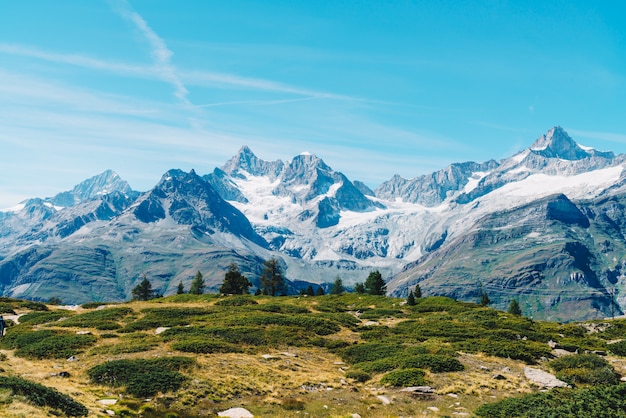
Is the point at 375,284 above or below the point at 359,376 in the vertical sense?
below

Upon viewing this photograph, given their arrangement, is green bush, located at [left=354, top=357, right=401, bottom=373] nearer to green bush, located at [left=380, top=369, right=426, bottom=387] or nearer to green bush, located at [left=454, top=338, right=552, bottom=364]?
green bush, located at [left=380, top=369, right=426, bottom=387]

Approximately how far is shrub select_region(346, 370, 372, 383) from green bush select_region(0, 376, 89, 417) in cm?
1725

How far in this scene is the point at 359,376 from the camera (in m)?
33.0

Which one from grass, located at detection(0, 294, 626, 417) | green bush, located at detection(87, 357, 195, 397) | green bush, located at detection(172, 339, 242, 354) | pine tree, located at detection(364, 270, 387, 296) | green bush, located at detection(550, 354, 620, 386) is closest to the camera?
grass, located at detection(0, 294, 626, 417)

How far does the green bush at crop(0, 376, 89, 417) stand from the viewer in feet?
70.0

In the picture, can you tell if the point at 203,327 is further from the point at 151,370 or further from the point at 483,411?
the point at 483,411

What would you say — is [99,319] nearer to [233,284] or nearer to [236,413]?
[236,413]

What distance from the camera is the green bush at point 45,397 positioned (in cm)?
2133

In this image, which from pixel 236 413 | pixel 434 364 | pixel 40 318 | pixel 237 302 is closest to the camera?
pixel 236 413

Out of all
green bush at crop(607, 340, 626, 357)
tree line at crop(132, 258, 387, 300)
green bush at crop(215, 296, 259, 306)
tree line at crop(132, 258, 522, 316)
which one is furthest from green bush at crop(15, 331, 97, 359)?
tree line at crop(132, 258, 387, 300)

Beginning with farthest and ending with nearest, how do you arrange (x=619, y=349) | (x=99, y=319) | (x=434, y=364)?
1. (x=99, y=319)
2. (x=619, y=349)
3. (x=434, y=364)

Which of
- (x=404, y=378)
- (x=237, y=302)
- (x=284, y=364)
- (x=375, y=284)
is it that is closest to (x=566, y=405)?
(x=404, y=378)

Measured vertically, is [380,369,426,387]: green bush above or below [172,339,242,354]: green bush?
below

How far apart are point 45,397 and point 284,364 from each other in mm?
16498
